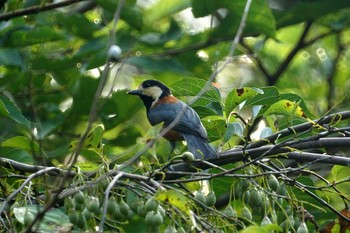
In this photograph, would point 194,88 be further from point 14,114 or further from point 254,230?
point 254,230

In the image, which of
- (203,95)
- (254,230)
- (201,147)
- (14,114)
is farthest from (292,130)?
(14,114)

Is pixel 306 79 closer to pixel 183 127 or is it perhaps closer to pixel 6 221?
pixel 183 127

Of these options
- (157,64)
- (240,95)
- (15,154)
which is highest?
(240,95)

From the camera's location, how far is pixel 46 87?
535cm

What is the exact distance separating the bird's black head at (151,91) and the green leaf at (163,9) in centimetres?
37

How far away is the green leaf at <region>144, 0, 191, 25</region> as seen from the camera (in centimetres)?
581

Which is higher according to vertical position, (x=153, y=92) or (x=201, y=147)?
(x=201, y=147)

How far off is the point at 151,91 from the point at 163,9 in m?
0.51

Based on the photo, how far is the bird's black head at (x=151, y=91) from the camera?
587cm

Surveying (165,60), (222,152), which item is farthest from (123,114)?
(222,152)

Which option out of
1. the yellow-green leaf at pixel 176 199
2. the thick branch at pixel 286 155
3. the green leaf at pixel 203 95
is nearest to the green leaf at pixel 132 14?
the green leaf at pixel 203 95

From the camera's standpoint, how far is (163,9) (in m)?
5.92

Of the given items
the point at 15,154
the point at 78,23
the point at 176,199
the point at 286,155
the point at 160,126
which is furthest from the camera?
the point at 78,23

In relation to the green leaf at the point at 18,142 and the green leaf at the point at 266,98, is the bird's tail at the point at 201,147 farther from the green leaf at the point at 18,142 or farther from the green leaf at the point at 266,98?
the green leaf at the point at 18,142
